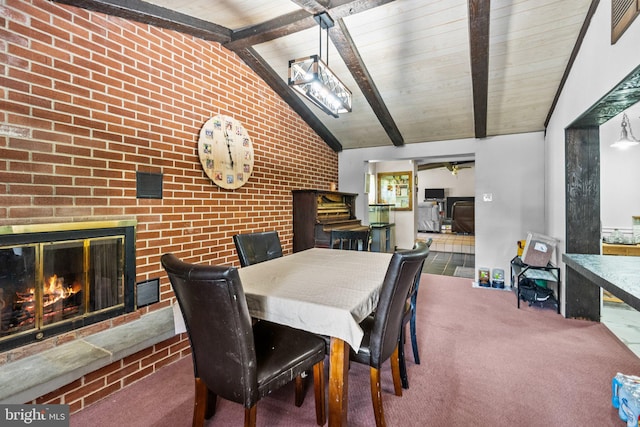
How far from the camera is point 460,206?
28.3 ft

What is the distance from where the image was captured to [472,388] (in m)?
1.92

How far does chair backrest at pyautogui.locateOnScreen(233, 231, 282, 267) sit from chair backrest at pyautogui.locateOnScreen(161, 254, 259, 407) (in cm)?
99

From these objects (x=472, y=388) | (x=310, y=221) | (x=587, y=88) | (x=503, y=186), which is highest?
(x=587, y=88)

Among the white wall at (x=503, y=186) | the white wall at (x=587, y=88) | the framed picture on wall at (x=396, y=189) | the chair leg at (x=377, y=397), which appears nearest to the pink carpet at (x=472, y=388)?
the chair leg at (x=377, y=397)

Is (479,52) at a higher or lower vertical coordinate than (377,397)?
higher

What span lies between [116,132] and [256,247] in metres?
1.29

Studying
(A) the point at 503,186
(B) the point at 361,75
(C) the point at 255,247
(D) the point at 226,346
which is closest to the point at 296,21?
(B) the point at 361,75

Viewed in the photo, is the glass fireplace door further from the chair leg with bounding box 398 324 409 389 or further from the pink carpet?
the chair leg with bounding box 398 324 409 389

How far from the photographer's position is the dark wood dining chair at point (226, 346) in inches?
44.6

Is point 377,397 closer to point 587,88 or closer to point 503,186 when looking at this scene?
point 587,88

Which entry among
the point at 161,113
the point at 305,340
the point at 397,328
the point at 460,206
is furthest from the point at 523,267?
the point at 460,206

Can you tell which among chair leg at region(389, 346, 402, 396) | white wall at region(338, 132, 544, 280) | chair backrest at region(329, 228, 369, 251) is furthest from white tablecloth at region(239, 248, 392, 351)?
white wall at region(338, 132, 544, 280)

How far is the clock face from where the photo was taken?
257 cm

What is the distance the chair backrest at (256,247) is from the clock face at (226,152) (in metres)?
0.63
